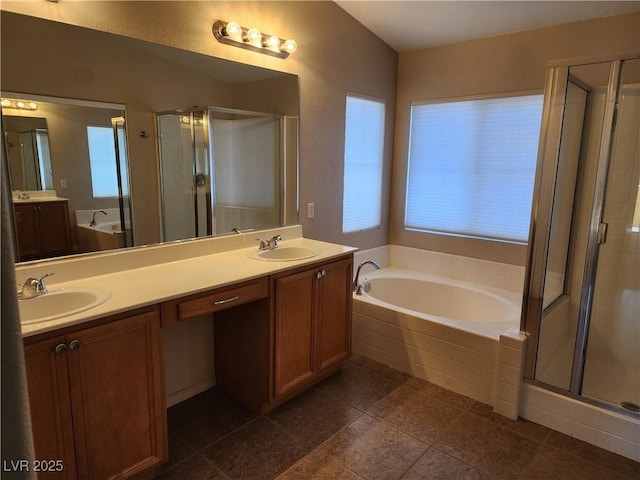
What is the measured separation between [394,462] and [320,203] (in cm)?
183

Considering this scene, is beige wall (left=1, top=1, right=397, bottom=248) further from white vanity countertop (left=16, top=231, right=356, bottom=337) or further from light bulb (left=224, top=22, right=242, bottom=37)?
white vanity countertop (left=16, top=231, right=356, bottom=337)

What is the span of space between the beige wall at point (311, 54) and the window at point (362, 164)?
9 centimetres

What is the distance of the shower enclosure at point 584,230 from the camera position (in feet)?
7.29

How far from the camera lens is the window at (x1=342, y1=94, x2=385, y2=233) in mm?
3406

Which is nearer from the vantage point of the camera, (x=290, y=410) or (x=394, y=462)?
(x=394, y=462)

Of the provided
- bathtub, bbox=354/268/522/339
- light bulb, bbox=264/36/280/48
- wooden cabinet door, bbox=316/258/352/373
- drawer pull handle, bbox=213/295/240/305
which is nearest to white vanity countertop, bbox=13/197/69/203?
drawer pull handle, bbox=213/295/240/305

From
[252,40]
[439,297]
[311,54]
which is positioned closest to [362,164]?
[311,54]

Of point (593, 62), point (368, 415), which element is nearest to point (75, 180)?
point (368, 415)

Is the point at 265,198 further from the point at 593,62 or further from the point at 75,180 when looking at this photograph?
the point at 593,62

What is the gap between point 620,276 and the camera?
2771 mm

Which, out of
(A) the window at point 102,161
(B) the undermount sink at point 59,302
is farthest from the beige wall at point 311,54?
(B) the undermount sink at point 59,302

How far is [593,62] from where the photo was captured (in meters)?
2.02

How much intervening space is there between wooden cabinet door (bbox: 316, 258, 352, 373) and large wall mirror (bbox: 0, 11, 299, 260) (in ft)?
2.11

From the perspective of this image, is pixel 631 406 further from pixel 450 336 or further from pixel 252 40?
pixel 252 40
